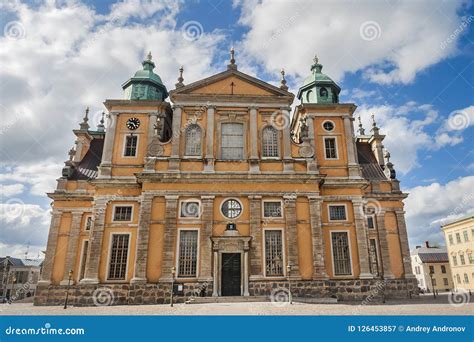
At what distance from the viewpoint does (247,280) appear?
2069 cm

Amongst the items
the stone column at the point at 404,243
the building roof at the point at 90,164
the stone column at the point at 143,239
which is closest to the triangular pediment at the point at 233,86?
the stone column at the point at 143,239

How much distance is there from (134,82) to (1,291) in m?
50.4

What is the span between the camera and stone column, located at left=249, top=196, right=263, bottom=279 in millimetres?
21000

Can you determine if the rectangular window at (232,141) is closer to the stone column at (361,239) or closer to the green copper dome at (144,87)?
the green copper dome at (144,87)

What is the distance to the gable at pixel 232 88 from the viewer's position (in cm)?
2533

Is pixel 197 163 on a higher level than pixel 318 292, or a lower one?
higher

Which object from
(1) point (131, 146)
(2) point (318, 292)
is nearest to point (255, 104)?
(1) point (131, 146)

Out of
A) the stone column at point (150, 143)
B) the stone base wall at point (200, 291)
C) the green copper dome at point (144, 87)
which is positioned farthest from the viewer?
the green copper dome at point (144, 87)

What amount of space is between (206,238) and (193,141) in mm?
7207

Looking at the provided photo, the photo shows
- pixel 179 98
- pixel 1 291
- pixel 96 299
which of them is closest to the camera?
pixel 96 299

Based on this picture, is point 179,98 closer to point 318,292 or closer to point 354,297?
point 318,292

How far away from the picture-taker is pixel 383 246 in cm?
2594

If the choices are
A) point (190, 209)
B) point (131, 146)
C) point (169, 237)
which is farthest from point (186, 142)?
point (169, 237)

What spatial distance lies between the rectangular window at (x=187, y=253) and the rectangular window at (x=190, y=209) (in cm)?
105
